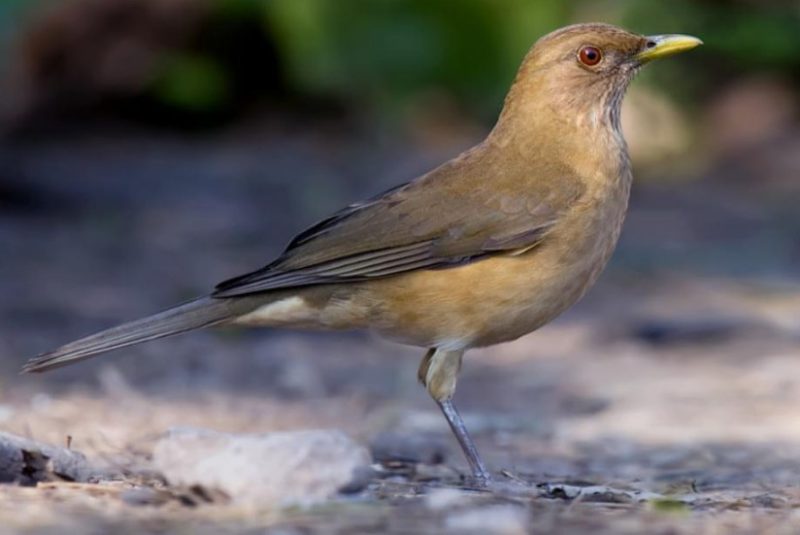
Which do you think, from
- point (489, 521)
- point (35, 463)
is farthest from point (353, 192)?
point (489, 521)

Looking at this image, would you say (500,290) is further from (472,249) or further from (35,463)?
(35,463)

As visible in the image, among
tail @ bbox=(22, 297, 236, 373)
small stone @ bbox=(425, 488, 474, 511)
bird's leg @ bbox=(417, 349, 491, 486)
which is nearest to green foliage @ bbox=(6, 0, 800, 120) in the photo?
bird's leg @ bbox=(417, 349, 491, 486)

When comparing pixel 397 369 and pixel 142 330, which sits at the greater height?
pixel 397 369

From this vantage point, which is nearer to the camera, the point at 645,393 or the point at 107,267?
the point at 645,393

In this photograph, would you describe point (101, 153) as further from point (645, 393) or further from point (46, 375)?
point (645, 393)

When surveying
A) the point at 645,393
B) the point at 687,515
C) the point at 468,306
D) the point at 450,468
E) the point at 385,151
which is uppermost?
the point at 385,151

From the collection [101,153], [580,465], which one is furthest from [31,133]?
[580,465]
